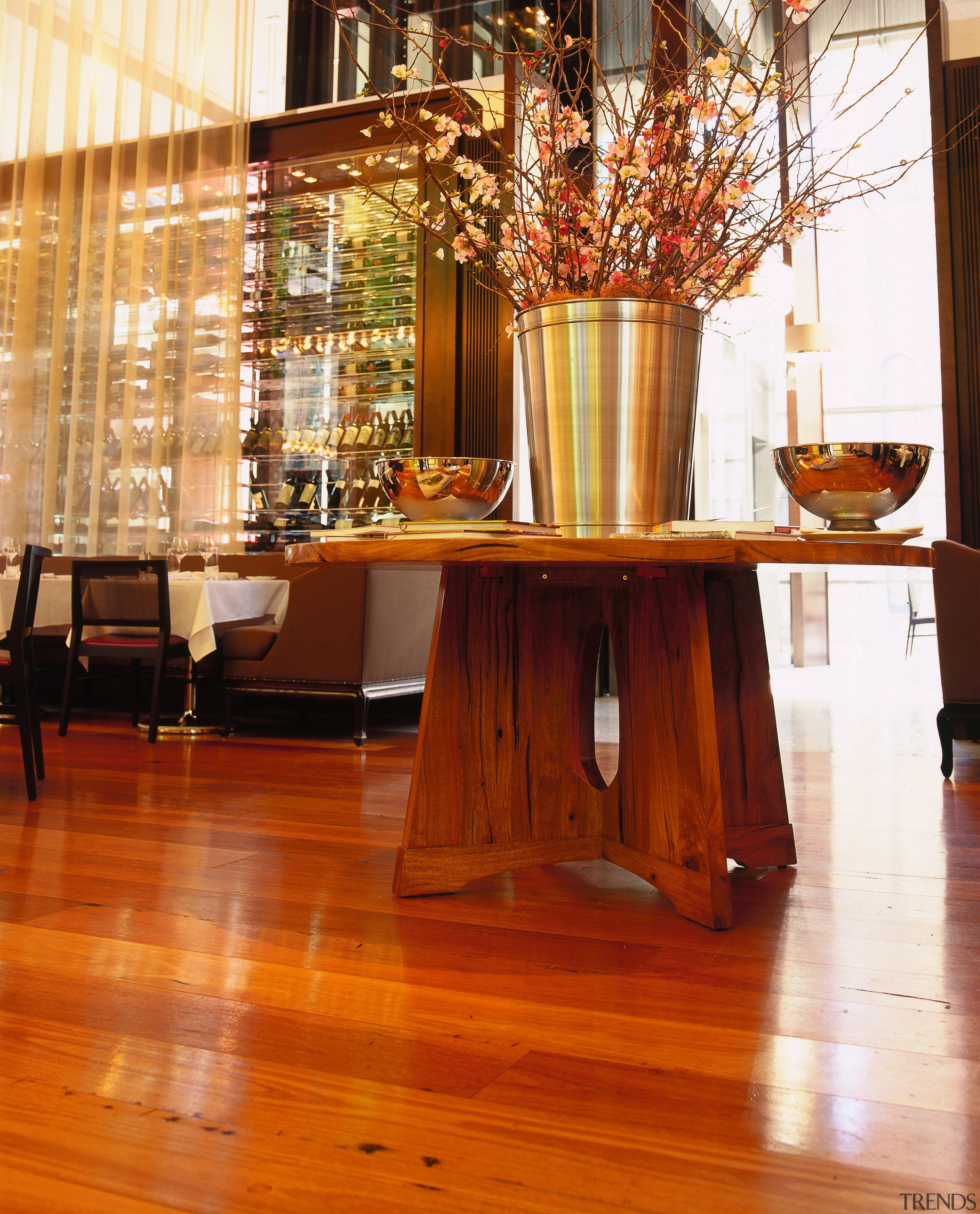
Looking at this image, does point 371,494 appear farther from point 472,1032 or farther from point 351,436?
point 472,1032

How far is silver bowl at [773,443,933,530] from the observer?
1592 millimetres

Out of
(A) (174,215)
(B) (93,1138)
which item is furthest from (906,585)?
(B) (93,1138)

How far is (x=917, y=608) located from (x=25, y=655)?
300 inches

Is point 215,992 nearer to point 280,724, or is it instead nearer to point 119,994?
point 119,994

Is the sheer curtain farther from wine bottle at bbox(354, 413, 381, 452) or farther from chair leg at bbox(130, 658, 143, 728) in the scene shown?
chair leg at bbox(130, 658, 143, 728)

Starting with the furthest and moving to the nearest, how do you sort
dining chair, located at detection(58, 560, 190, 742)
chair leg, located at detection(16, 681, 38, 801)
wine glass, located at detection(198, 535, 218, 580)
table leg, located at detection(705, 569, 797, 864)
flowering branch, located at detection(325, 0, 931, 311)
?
wine glass, located at detection(198, 535, 218, 580) → dining chair, located at detection(58, 560, 190, 742) → chair leg, located at detection(16, 681, 38, 801) → table leg, located at detection(705, 569, 797, 864) → flowering branch, located at detection(325, 0, 931, 311)

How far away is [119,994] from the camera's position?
4.57 ft

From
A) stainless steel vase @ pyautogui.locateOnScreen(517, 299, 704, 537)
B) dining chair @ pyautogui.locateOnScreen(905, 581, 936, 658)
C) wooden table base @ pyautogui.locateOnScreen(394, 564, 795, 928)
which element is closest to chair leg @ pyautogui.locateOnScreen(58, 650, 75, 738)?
wooden table base @ pyautogui.locateOnScreen(394, 564, 795, 928)

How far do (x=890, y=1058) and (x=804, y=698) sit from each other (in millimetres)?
4907

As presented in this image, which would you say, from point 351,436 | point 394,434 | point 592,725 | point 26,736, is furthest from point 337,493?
point 592,725

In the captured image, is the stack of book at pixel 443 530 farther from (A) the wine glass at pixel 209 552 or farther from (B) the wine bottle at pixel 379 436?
(B) the wine bottle at pixel 379 436

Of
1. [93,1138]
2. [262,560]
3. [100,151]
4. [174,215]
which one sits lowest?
[93,1138]

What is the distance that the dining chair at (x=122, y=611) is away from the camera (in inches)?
169

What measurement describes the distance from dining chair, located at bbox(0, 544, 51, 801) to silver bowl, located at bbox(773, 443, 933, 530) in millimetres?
1997
